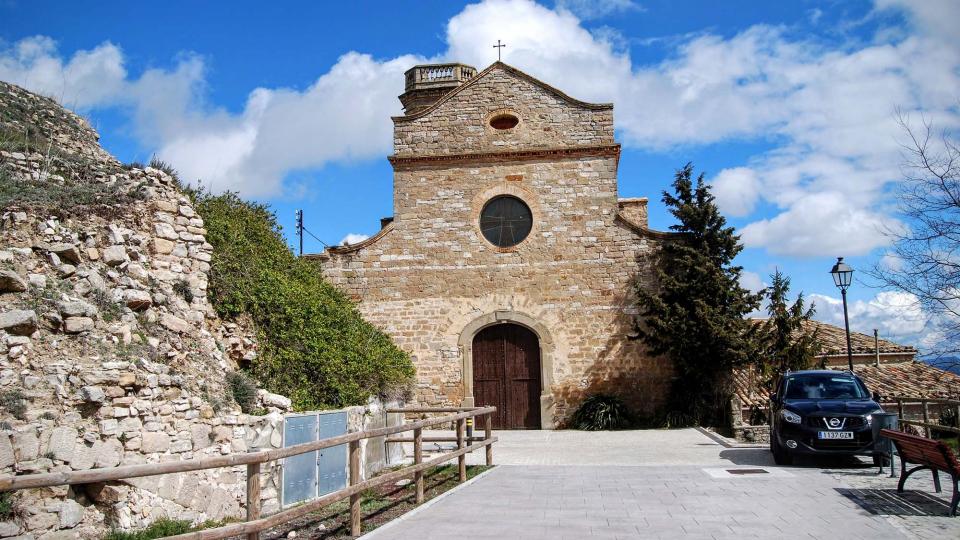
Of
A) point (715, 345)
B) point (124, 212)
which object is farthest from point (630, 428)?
point (124, 212)

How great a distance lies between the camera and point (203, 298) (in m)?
10.2

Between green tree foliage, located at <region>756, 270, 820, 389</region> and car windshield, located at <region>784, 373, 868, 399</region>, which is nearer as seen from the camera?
car windshield, located at <region>784, 373, 868, 399</region>

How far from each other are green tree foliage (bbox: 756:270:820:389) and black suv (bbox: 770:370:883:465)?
4.97 metres

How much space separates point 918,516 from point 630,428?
10.2m

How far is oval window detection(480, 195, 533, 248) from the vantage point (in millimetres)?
18609

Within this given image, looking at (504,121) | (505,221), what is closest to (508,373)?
(505,221)

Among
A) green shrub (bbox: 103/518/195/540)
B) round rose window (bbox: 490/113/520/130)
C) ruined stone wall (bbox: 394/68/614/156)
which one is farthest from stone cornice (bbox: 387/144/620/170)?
green shrub (bbox: 103/518/195/540)

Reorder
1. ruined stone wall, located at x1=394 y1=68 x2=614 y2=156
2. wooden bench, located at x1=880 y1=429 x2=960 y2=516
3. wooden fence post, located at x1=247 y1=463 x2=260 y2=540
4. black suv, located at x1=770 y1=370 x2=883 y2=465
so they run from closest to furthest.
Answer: wooden fence post, located at x1=247 y1=463 x2=260 y2=540
wooden bench, located at x1=880 y1=429 x2=960 y2=516
black suv, located at x1=770 y1=370 x2=883 y2=465
ruined stone wall, located at x1=394 y1=68 x2=614 y2=156

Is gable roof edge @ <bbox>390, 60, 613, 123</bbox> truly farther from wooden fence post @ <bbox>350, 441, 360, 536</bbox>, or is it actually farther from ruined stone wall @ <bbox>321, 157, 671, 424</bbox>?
wooden fence post @ <bbox>350, 441, 360, 536</bbox>

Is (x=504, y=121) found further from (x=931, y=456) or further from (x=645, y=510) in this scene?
(x=931, y=456)

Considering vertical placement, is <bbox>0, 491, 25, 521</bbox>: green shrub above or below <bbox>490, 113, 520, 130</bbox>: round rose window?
below

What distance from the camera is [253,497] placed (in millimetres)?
5277

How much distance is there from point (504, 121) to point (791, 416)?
11117 millimetres

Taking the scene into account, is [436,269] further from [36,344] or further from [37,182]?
[36,344]
